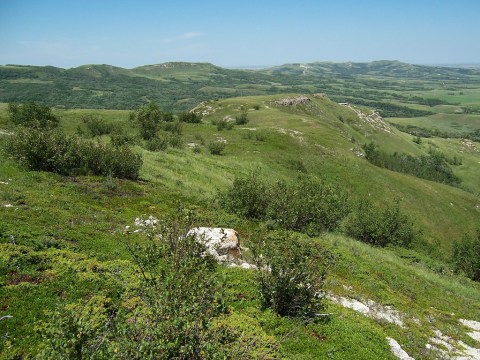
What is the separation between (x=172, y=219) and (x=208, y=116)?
10395cm

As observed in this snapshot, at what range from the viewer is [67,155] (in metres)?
26.5

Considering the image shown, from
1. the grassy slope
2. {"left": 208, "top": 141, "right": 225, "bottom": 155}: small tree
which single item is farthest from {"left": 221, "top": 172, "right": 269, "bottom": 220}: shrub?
{"left": 208, "top": 141, "right": 225, "bottom": 155}: small tree

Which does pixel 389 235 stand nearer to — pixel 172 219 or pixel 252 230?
pixel 252 230

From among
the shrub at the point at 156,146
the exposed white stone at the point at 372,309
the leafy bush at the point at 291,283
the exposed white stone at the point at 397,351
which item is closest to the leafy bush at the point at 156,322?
the leafy bush at the point at 291,283

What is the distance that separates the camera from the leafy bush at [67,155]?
1009 inches

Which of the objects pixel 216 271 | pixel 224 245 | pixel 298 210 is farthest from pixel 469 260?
pixel 216 271

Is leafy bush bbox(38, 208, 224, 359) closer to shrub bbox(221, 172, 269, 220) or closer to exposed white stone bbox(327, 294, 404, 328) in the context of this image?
exposed white stone bbox(327, 294, 404, 328)

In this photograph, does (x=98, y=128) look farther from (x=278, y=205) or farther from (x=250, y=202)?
(x=278, y=205)

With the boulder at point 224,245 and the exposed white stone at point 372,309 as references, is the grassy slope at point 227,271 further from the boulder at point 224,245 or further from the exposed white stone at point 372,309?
the boulder at point 224,245

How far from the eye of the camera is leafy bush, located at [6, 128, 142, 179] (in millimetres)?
25625

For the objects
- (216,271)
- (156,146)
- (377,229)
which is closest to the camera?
(216,271)

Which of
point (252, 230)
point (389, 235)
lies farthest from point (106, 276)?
point (389, 235)

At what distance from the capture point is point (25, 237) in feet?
51.9

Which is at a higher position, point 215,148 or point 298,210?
point 298,210
